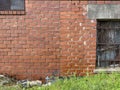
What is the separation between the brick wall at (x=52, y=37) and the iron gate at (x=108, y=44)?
277 millimetres

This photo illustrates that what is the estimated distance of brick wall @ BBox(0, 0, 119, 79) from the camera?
7.55 metres

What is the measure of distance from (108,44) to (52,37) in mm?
1373

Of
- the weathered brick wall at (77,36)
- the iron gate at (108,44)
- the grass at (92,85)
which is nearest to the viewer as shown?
the grass at (92,85)

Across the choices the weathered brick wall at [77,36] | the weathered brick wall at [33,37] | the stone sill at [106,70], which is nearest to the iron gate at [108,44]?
the stone sill at [106,70]

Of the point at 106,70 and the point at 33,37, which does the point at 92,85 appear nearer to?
the point at 106,70

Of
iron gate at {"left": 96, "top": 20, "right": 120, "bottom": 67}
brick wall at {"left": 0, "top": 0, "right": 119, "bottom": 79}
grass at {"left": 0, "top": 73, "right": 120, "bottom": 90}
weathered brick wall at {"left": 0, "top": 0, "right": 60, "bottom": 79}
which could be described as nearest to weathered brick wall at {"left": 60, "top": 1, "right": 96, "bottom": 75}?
brick wall at {"left": 0, "top": 0, "right": 119, "bottom": 79}

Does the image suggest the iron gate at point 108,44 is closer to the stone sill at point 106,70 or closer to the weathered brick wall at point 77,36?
the stone sill at point 106,70

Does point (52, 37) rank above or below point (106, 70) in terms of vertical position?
above

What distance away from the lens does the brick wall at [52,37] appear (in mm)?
7551

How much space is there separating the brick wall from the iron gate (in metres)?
0.28

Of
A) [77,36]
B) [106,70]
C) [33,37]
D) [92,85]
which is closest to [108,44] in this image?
[106,70]

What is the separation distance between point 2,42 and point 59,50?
136 cm

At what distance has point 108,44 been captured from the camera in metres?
7.80

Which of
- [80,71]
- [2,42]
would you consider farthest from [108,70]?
[2,42]
